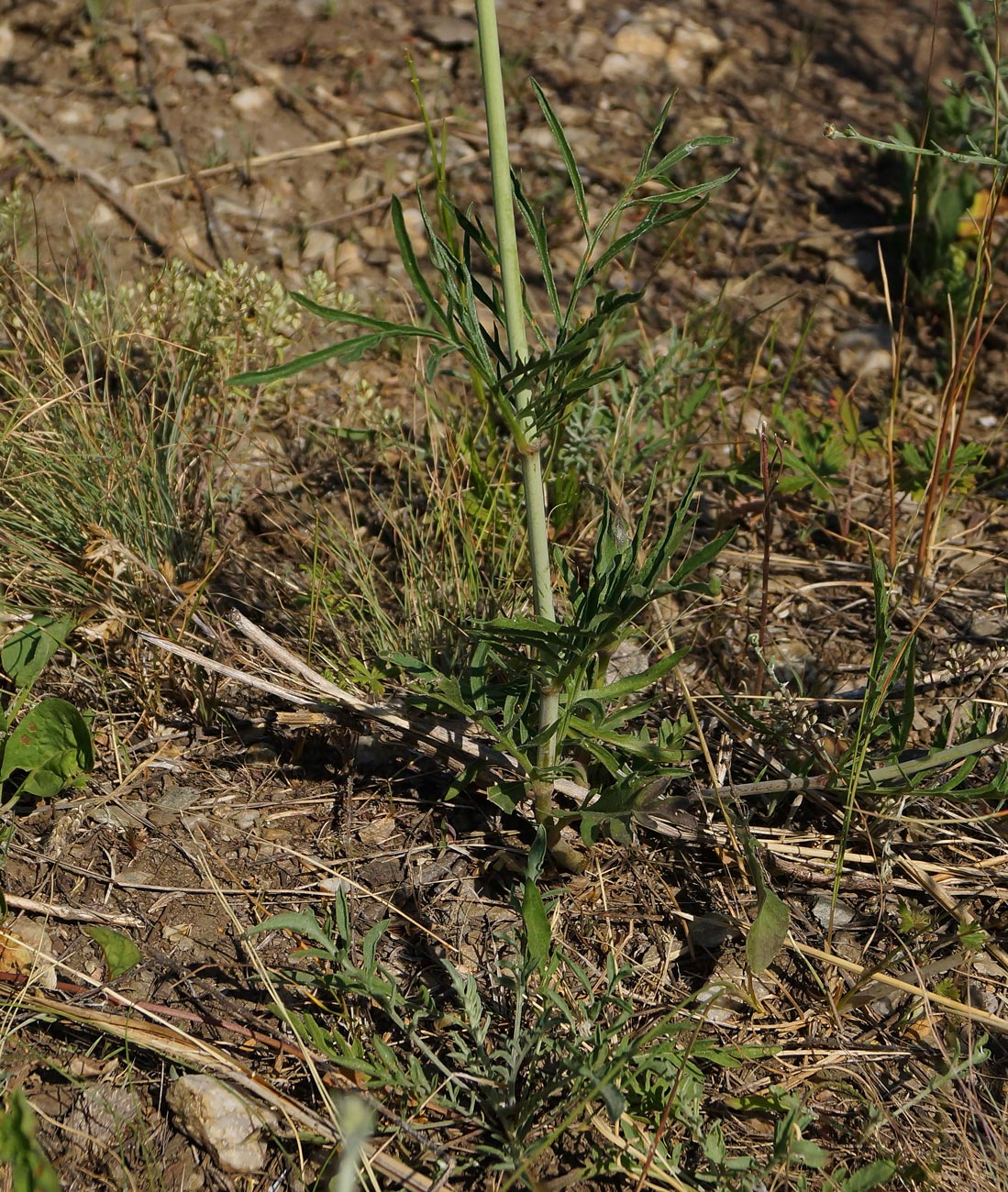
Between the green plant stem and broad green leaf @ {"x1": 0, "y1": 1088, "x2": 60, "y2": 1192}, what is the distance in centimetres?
87

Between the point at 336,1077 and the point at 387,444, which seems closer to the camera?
the point at 336,1077

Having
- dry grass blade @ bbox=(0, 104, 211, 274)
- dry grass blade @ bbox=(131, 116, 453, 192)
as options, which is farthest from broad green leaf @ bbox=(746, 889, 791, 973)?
dry grass blade @ bbox=(131, 116, 453, 192)

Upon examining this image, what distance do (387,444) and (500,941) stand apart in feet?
3.76

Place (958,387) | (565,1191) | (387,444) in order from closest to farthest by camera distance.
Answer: (565,1191)
(958,387)
(387,444)

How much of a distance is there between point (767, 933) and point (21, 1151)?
1.12 metres

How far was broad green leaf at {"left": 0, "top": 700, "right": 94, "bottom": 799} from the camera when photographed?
1996 millimetres

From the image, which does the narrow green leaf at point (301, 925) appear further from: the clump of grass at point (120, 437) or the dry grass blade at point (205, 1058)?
the clump of grass at point (120, 437)

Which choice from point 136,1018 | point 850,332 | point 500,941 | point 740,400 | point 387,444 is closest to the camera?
point 136,1018

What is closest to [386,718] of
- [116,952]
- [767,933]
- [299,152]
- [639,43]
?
[116,952]

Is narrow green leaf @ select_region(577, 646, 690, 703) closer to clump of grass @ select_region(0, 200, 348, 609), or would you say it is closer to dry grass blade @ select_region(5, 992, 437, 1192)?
dry grass blade @ select_region(5, 992, 437, 1192)

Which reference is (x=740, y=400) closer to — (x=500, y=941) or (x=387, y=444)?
(x=387, y=444)

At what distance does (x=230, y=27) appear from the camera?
382 centimetres

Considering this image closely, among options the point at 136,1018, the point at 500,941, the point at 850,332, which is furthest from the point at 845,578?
the point at 136,1018

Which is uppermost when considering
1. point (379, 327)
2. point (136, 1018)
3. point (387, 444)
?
point (379, 327)
